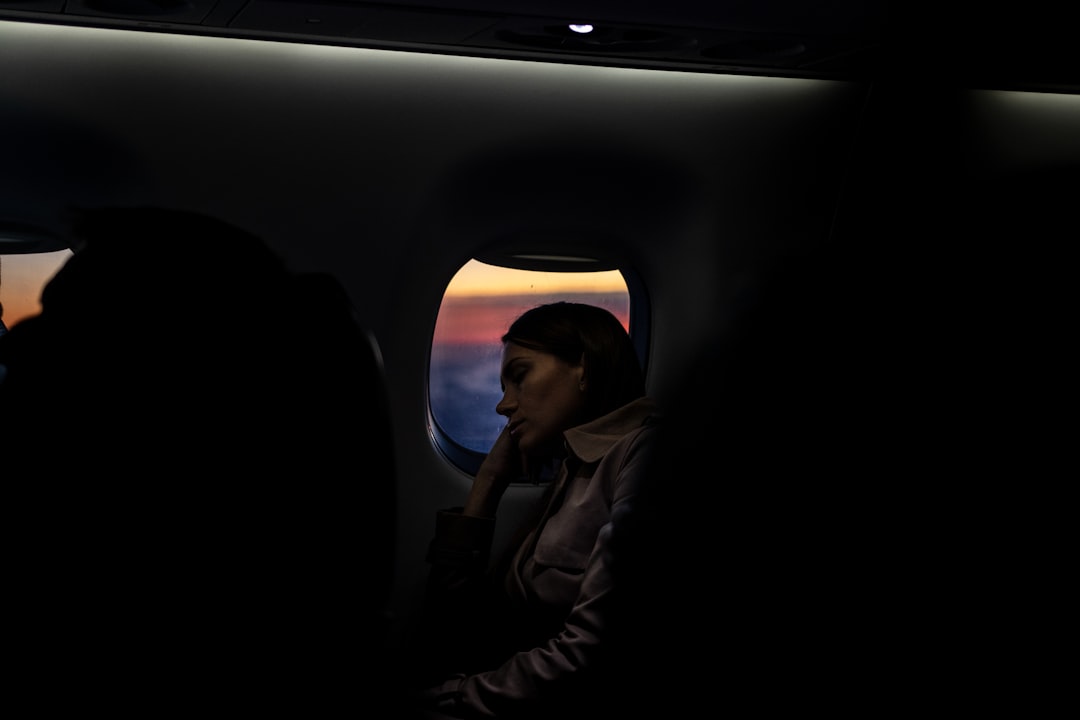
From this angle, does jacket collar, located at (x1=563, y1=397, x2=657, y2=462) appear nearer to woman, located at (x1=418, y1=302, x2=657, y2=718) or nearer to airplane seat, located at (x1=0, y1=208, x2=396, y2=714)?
woman, located at (x1=418, y1=302, x2=657, y2=718)

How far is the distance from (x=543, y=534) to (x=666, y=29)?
4.63 ft

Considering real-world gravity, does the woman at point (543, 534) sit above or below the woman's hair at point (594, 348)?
below

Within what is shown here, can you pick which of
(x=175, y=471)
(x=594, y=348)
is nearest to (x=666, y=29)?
(x=594, y=348)

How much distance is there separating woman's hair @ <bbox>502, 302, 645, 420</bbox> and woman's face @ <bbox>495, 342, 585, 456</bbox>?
0.11 ft

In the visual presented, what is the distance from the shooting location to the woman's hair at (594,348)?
2936mm

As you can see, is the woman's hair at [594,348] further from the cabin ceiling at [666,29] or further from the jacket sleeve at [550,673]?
the cabin ceiling at [666,29]

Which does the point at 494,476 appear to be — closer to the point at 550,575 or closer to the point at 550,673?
the point at 550,575

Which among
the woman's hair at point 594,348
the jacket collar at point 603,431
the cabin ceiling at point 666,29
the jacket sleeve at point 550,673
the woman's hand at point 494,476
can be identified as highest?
the cabin ceiling at point 666,29

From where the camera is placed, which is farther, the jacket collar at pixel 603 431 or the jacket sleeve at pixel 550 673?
the jacket collar at pixel 603 431

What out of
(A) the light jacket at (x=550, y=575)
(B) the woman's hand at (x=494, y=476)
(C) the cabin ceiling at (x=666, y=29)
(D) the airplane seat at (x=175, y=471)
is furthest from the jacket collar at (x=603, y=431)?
(D) the airplane seat at (x=175, y=471)

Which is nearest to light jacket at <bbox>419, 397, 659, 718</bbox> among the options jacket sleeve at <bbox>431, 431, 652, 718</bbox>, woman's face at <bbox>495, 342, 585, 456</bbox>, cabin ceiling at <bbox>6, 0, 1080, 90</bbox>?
jacket sleeve at <bbox>431, 431, 652, 718</bbox>

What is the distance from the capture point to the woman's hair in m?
2.94

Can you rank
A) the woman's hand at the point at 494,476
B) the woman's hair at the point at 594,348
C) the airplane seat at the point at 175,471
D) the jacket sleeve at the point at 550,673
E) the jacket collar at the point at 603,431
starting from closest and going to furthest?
the airplane seat at the point at 175,471
the jacket sleeve at the point at 550,673
the jacket collar at the point at 603,431
the woman's hair at the point at 594,348
the woman's hand at the point at 494,476

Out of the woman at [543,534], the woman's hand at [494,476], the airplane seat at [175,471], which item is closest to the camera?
the airplane seat at [175,471]
